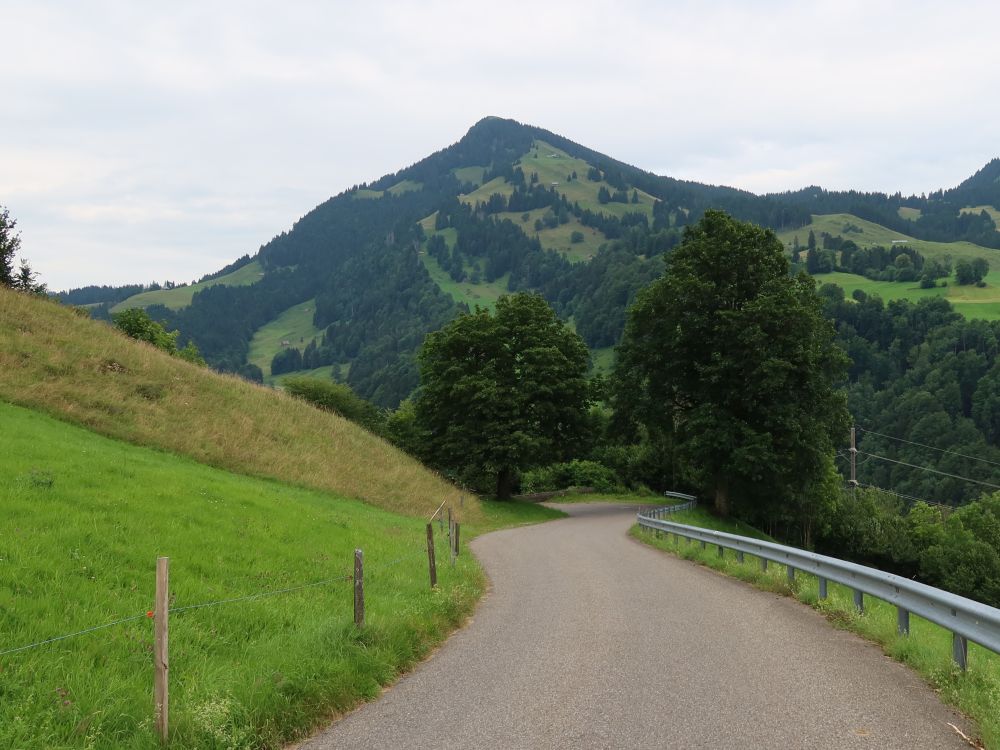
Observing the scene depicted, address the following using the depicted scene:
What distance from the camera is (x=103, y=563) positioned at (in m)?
9.57

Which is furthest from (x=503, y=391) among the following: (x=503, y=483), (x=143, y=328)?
(x=143, y=328)

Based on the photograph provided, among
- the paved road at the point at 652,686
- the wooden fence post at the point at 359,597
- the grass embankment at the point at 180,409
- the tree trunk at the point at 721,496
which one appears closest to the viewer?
the paved road at the point at 652,686

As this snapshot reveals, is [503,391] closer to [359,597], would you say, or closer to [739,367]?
[739,367]

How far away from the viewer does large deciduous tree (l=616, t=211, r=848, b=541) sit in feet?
112

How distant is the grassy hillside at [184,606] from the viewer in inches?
230

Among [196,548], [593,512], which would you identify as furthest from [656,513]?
[196,548]

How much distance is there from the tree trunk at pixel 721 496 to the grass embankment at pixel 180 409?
13.6 metres

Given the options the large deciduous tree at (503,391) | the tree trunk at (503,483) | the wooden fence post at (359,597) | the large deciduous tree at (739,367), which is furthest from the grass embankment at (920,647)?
the tree trunk at (503,483)

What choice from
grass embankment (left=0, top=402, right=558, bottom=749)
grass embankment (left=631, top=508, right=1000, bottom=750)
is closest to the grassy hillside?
grass embankment (left=0, top=402, right=558, bottom=749)

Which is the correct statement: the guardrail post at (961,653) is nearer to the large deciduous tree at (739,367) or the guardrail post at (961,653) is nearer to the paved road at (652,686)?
the paved road at (652,686)

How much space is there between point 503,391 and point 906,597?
3531cm

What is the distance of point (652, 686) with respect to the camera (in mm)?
7402

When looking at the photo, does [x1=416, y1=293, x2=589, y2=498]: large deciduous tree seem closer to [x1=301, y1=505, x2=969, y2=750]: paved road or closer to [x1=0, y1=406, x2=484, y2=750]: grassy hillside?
[x1=0, y1=406, x2=484, y2=750]: grassy hillside

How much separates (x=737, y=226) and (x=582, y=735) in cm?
3568
